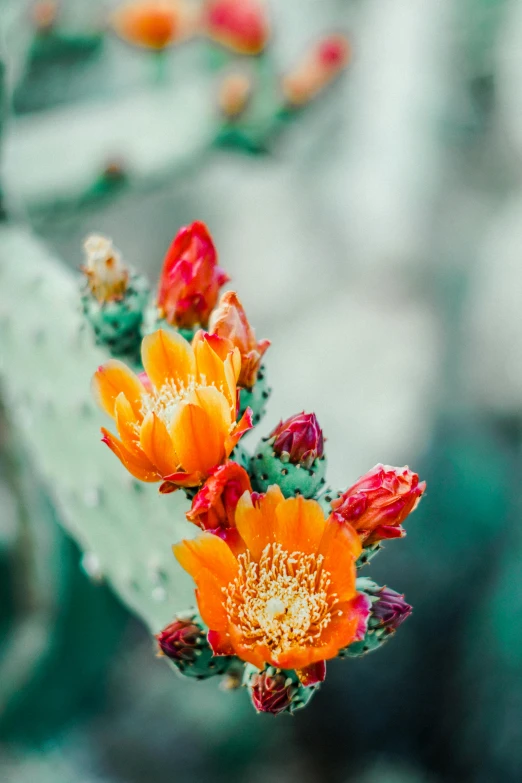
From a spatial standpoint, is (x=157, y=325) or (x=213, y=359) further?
(x=157, y=325)

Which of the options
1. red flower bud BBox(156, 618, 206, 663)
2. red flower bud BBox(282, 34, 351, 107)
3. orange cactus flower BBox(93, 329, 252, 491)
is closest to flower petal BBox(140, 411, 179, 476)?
orange cactus flower BBox(93, 329, 252, 491)

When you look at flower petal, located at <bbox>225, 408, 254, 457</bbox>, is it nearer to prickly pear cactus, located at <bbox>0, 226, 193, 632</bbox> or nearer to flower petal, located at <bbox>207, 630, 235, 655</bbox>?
flower petal, located at <bbox>207, 630, 235, 655</bbox>

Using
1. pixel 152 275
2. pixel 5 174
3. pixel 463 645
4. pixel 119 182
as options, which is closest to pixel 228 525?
pixel 5 174

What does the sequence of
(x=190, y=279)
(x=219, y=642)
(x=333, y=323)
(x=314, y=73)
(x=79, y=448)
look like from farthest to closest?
(x=333, y=323), (x=314, y=73), (x=79, y=448), (x=190, y=279), (x=219, y=642)

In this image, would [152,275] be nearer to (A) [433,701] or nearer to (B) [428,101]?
(B) [428,101]

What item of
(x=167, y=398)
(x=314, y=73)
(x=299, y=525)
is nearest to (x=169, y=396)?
(x=167, y=398)

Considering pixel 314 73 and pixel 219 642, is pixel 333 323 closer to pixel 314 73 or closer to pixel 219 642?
pixel 314 73

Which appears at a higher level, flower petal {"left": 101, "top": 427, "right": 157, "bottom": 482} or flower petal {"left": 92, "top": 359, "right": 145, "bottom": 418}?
flower petal {"left": 92, "top": 359, "right": 145, "bottom": 418}
